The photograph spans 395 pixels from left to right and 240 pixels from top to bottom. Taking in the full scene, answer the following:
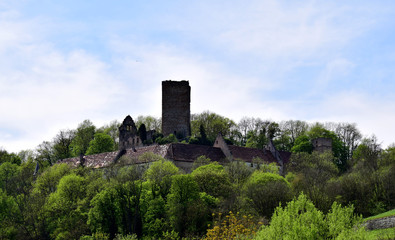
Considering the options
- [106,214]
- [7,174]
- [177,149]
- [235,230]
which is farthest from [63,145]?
[235,230]

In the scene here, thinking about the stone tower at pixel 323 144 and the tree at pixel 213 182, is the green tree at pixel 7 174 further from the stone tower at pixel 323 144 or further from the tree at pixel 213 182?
the stone tower at pixel 323 144

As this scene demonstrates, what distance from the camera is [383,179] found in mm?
43969

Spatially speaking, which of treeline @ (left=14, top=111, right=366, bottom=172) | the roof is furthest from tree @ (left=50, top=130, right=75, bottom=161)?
the roof

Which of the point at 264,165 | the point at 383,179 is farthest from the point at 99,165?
the point at 383,179

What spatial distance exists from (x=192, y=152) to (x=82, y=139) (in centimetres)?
3010

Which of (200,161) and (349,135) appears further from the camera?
(349,135)

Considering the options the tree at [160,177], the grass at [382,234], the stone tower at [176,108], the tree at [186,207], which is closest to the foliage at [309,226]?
the grass at [382,234]

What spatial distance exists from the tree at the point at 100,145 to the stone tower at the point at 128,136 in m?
3.45

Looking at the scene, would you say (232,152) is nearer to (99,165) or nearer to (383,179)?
(99,165)

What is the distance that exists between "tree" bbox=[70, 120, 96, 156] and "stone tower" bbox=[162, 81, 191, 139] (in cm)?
1479

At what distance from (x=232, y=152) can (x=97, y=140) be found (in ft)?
82.2

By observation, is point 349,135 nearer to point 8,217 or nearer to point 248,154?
point 248,154

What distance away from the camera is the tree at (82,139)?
88.4 meters

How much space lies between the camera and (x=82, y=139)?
297 feet
